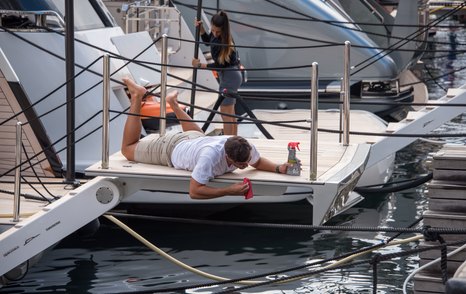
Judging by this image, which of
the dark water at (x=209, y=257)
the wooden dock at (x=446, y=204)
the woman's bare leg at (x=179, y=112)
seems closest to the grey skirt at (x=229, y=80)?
the dark water at (x=209, y=257)

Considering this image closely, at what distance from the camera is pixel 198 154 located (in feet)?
28.3

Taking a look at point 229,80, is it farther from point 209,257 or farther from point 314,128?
point 314,128

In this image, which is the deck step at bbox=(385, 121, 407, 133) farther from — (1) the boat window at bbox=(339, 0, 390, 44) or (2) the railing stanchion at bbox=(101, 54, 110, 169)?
(1) the boat window at bbox=(339, 0, 390, 44)

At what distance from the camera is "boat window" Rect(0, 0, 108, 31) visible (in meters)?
12.0

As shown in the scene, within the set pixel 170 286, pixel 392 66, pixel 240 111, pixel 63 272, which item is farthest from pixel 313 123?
pixel 392 66

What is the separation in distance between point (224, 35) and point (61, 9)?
1798 millimetres

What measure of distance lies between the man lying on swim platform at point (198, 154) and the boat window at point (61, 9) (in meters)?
2.99

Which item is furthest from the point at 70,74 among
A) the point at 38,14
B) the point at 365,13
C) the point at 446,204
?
the point at 365,13

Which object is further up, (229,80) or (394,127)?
(229,80)

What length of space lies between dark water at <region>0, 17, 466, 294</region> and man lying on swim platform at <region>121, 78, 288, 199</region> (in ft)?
4.23

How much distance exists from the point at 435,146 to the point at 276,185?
30.2 ft

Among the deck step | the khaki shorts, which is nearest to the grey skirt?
the deck step

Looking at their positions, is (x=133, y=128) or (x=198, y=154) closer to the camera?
(x=198, y=154)

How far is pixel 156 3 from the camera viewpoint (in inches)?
660
